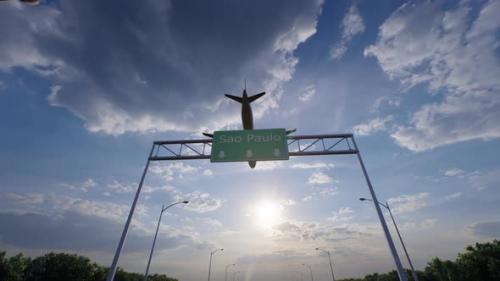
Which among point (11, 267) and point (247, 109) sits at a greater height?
point (247, 109)

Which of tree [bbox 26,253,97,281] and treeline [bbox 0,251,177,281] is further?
tree [bbox 26,253,97,281]

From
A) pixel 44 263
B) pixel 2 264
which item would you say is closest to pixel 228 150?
pixel 2 264

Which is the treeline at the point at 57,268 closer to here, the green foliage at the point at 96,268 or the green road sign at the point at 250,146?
the green foliage at the point at 96,268

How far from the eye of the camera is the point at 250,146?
47.8 feet

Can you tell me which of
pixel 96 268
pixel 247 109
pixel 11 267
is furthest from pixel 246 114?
pixel 96 268

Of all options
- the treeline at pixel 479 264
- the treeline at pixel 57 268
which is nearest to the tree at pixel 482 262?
the treeline at pixel 479 264

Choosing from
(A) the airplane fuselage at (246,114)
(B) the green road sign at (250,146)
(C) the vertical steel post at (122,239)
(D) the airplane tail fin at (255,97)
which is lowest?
(C) the vertical steel post at (122,239)

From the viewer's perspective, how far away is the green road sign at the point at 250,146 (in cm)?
1439

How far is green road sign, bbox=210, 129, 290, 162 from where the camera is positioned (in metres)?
14.4

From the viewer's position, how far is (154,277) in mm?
53750

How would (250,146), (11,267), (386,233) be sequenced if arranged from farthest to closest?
(11,267) → (250,146) → (386,233)

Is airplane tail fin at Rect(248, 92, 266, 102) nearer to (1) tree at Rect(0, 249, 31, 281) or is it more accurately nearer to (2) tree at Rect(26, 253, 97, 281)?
(1) tree at Rect(0, 249, 31, 281)

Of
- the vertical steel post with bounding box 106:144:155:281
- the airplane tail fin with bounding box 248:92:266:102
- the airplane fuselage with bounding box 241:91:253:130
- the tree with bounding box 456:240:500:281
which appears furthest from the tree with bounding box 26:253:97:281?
the tree with bounding box 456:240:500:281

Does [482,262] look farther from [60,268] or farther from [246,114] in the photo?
[60,268]
